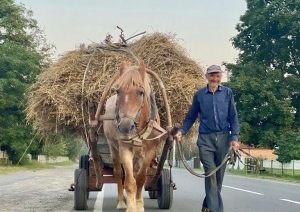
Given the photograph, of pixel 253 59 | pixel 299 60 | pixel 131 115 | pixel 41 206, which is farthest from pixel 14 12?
pixel 131 115

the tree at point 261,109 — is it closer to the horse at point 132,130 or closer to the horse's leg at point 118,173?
the horse's leg at point 118,173

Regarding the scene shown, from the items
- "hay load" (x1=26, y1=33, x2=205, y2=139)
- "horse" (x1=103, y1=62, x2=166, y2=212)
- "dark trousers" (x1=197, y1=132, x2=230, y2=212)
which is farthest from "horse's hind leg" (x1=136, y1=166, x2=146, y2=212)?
"hay load" (x1=26, y1=33, x2=205, y2=139)

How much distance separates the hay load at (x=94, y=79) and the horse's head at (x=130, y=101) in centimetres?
210

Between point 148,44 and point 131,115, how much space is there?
3.62 meters

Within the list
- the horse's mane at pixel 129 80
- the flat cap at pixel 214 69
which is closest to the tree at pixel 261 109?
the horse's mane at pixel 129 80

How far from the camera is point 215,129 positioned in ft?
25.1

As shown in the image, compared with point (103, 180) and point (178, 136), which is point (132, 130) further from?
point (103, 180)

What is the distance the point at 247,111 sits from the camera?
38156 mm

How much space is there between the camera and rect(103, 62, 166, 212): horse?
25.0ft

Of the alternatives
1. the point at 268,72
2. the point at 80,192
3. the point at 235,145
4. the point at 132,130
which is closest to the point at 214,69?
the point at 235,145

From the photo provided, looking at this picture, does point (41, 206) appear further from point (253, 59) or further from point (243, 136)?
point (253, 59)

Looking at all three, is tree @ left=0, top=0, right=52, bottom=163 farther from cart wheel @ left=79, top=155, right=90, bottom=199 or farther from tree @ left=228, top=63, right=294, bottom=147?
cart wheel @ left=79, top=155, right=90, bottom=199

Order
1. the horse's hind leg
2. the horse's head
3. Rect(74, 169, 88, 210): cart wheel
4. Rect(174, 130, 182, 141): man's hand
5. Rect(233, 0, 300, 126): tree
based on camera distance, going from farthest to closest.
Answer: Rect(233, 0, 300, 126): tree, Rect(74, 169, 88, 210): cart wheel, the horse's hind leg, Rect(174, 130, 182, 141): man's hand, the horse's head

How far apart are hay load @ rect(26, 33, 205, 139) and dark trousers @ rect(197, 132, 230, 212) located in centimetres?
266
